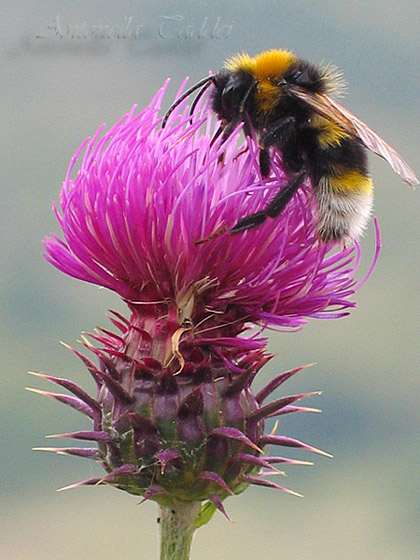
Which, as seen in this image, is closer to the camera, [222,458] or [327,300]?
[222,458]

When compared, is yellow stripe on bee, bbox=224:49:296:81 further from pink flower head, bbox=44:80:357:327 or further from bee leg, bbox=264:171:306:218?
bee leg, bbox=264:171:306:218

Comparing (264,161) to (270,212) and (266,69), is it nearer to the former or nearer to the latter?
(270,212)

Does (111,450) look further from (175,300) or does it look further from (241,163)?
(241,163)

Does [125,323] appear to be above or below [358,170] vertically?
below

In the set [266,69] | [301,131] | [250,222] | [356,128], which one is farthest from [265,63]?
[250,222]

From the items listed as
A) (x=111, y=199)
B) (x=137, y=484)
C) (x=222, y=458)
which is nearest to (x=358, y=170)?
(x=111, y=199)

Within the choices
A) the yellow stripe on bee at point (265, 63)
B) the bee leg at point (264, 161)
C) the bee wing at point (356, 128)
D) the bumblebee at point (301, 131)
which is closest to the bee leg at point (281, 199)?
the bumblebee at point (301, 131)

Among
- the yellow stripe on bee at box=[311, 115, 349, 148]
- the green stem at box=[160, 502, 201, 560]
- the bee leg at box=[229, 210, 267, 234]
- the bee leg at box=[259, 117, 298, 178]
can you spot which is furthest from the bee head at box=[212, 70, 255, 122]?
the green stem at box=[160, 502, 201, 560]
